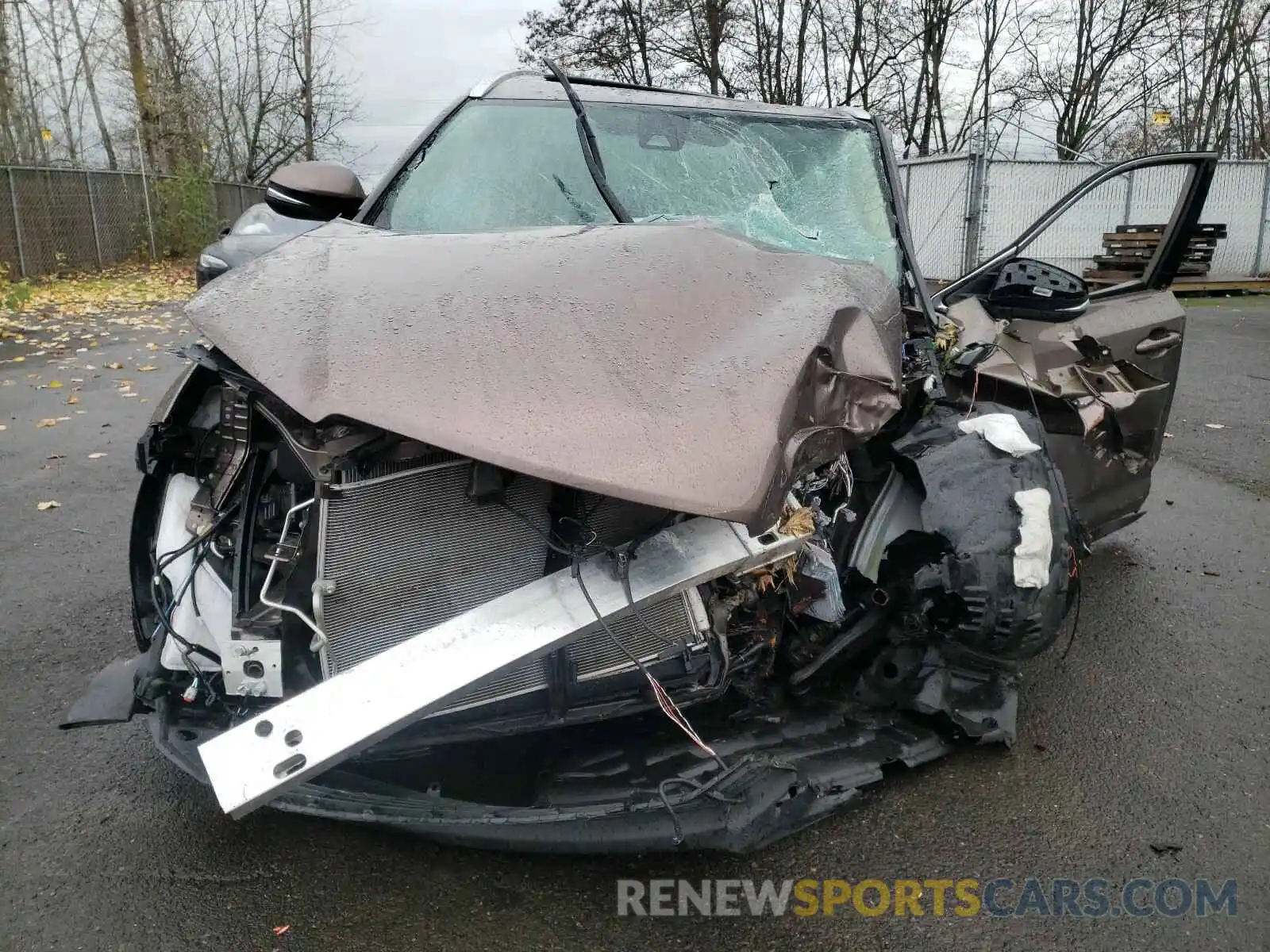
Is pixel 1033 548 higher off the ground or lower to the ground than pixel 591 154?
lower

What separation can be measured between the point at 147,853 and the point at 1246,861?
2.73 metres

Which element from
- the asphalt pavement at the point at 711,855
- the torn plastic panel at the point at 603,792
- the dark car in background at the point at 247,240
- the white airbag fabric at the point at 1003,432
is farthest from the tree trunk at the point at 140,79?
the white airbag fabric at the point at 1003,432

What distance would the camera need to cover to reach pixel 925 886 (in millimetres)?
2172

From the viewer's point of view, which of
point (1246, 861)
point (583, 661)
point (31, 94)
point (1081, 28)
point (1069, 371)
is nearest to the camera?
point (583, 661)

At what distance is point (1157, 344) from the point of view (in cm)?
349

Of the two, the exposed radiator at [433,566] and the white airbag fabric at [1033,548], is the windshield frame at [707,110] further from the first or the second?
the exposed radiator at [433,566]

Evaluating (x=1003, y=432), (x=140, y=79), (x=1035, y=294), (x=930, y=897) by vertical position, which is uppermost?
(x=140, y=79)

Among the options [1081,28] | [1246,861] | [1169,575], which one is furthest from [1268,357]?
[1081,28]

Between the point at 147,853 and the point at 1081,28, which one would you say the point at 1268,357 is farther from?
the point at 1081,28

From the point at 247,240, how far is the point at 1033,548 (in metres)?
3.98

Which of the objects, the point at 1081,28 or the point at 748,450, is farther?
the point at 1081,28

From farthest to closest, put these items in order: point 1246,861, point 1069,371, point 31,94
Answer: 1. point 31,94
2. point 1069,371
3. point 1246,861

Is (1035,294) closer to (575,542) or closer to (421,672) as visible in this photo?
(575,542)

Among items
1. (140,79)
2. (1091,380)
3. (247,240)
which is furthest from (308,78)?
(1091,380)
